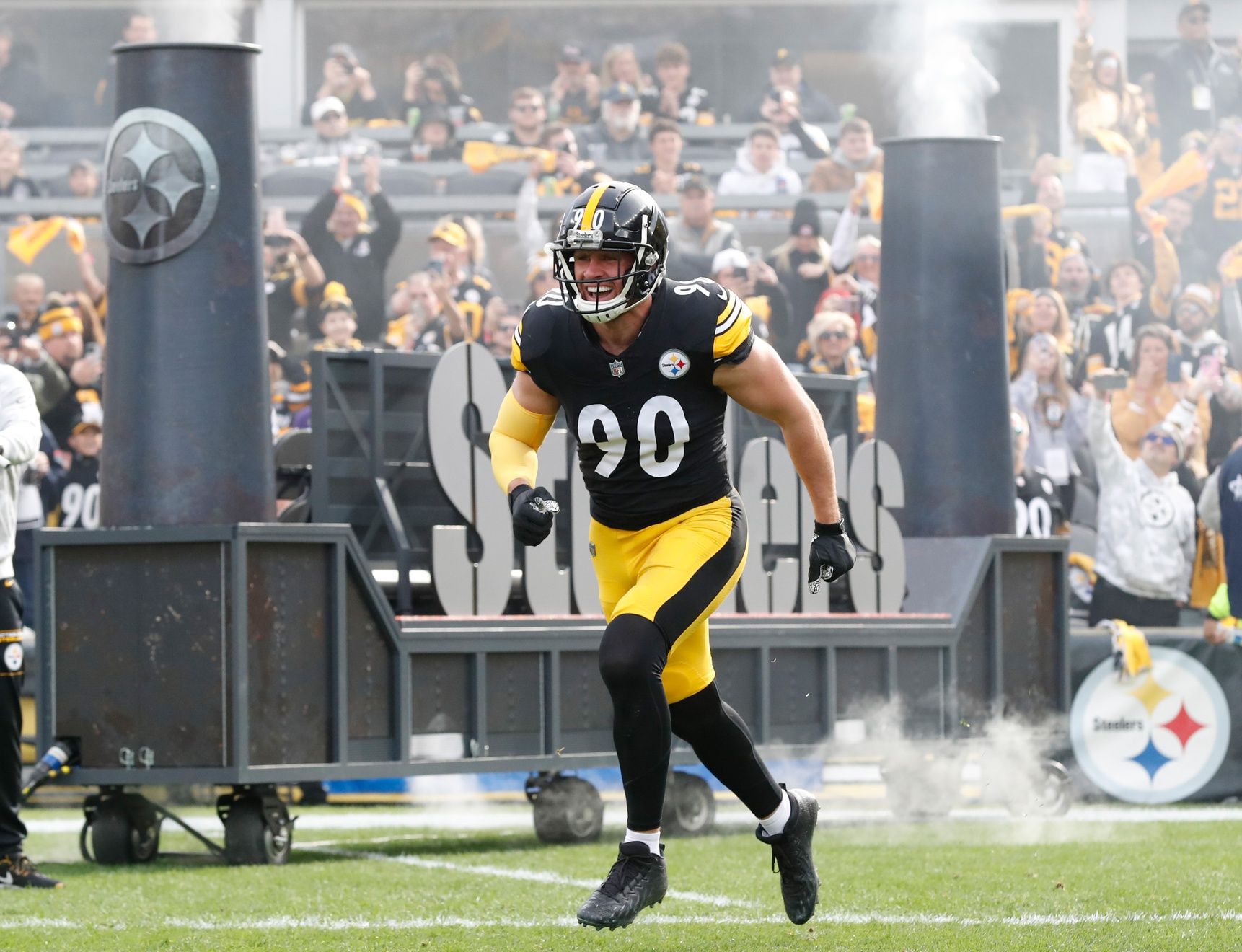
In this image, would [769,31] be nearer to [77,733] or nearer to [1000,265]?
[1000,265]

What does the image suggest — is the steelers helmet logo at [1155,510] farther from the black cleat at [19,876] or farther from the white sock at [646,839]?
the white sock at [646,839]

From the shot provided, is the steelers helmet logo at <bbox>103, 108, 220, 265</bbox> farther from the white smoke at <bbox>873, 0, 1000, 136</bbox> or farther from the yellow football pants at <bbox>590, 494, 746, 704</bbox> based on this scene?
the white smoke at <bbox>873, 0, 1000, 136</bbox>

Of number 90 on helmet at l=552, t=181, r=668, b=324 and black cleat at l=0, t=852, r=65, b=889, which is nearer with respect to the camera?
number 90 on helmet at l=552, t=181, r=668, b=324

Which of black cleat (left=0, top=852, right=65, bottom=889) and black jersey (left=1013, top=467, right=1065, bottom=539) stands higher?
black jersey (left=1013, top=467, right=1065, bottom=539)

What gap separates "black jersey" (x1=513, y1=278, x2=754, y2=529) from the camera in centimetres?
527

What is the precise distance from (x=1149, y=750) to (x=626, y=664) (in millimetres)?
7271

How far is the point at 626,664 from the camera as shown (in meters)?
5.05

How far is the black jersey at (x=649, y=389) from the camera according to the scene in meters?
5.27

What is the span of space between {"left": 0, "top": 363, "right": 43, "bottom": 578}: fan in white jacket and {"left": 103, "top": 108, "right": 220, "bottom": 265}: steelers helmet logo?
1131mm

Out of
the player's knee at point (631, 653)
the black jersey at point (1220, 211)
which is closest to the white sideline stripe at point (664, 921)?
the player's knee at point (631, 653)

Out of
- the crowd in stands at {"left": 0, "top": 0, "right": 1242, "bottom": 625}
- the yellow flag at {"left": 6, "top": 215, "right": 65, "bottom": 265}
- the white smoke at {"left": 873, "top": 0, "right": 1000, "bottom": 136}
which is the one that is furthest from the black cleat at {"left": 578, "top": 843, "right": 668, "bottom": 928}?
the yellow flag at {"left": 6, "top": 215, "right": 65, "bottom": 265}

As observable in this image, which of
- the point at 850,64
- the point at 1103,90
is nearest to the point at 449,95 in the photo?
the point at 850,64

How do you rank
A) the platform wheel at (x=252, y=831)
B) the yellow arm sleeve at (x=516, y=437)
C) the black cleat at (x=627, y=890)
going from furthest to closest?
the platform wheel at (x=252, y=831), the yellow arm sleeve at (x=516, y=437), the black cleat at (x=627, y=890)

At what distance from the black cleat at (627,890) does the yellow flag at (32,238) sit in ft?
40.7
